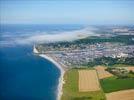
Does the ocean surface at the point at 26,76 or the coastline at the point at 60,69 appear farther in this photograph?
the ocean surface at the point at 26,76

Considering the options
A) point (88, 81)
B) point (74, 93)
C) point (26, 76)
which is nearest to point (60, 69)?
point (26, 76)

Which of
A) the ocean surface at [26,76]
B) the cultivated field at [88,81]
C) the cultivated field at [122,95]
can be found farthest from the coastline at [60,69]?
the cultivated field at [122,95]

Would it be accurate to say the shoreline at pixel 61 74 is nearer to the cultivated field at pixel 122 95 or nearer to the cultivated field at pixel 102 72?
the cultivated field at pixel 102 72

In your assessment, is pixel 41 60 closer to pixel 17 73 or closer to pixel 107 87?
pixel 17 73

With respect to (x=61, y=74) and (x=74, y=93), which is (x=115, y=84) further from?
(x=61, y=74)

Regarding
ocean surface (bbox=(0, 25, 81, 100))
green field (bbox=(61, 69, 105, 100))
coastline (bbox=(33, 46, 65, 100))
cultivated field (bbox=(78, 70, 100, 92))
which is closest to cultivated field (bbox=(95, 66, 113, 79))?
cultivated field (bbox=(78, 70, 100, 92))

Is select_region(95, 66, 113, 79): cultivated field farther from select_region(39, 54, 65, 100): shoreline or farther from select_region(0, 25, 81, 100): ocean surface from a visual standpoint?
select_region(0, 25, 81, 100): ocean surface

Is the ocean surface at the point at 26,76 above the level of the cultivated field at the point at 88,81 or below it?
below
